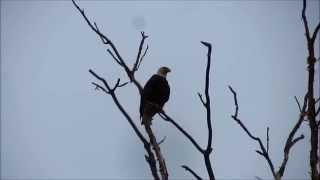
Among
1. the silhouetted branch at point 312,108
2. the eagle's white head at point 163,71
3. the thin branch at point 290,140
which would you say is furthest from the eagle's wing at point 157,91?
the silhouetted branch at point 312,108

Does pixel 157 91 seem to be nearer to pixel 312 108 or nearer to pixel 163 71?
pixel 163 71

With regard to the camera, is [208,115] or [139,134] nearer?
[208,115]

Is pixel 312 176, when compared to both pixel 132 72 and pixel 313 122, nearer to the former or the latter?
pixel 313 122

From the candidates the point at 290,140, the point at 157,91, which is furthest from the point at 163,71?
the point at 290,140

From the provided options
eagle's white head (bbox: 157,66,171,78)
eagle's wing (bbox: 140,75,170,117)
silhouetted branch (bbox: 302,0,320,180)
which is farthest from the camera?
eagle's white head (bbox: 157,66,171,78)

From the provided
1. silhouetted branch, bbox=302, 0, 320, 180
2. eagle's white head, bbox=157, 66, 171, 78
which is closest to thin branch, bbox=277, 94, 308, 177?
silhouetted branch, bbox=302, 0, 320, 180

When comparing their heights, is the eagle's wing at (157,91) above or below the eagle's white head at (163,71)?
below

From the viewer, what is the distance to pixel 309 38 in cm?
158

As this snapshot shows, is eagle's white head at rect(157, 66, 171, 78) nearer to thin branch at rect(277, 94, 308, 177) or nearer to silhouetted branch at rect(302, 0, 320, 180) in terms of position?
thin branch at rect(277, 94, 308, 177)

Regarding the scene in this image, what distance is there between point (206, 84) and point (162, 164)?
0.74 metres

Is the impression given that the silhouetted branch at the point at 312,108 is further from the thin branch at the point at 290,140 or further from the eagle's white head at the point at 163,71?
the eagle's white head at the point at 163,71

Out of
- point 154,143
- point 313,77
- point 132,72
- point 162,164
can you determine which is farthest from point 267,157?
point 132,72

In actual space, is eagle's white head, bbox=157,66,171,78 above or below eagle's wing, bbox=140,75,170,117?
above

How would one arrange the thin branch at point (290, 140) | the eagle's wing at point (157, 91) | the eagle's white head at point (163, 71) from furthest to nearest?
the eagle's white head at point (163, 71) → the eagle's wing at point (157, 91) → the thin branch at point (290, 140)
